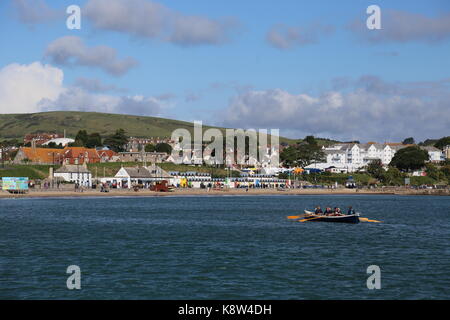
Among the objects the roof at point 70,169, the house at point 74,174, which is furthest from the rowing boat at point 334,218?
the roof at point 70,169

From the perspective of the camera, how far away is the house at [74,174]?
170 m

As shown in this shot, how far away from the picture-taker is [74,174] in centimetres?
17225

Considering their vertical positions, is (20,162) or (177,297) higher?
(20,162)

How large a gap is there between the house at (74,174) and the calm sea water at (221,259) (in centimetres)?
10002

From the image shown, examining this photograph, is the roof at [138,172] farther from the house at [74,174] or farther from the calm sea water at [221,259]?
the calm sea water at [221,259]

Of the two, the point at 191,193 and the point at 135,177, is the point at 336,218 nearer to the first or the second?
the point at 191,193

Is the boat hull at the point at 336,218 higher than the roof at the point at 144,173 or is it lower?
lower

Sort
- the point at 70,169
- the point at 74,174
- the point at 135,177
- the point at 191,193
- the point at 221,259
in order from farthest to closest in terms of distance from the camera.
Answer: the point at 135,177
the point at 74,174
the point at 70,169
the point at 191,193
the point at 221,259

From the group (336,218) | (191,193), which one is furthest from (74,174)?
(336,218)

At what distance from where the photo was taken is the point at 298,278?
36375 millimetres

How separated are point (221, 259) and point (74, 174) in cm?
13552
